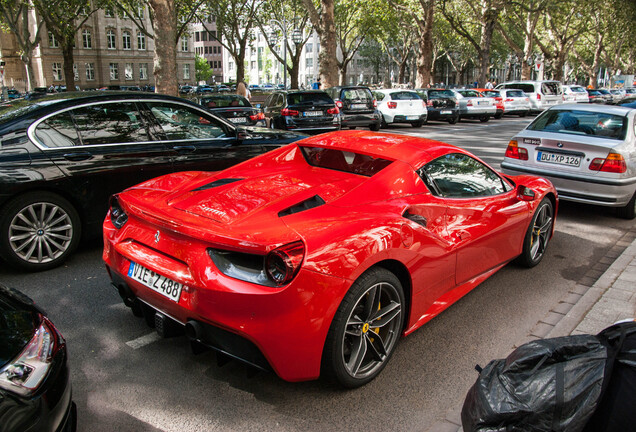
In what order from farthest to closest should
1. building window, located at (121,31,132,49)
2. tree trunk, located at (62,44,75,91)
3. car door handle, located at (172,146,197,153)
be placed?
1. building window, located at (121,31,132,49)
2. tree trunk, located at (62,44,75,91)
3. car door handle, located at (172,146,197,153)

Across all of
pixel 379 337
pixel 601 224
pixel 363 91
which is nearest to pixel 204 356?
pixel 379 337

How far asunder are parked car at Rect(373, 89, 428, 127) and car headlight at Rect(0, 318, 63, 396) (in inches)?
783

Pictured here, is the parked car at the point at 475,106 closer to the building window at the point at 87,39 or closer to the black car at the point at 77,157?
the black car at the point at 77,157

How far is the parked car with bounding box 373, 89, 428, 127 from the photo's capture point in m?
21.1

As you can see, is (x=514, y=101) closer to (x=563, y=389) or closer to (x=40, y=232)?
(x=40, y=232)

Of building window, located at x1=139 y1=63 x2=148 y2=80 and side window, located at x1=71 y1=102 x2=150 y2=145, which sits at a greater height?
building window, located at x1=139 y1=63 x2=148 y2=80

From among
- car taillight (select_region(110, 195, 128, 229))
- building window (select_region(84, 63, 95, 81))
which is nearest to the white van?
car taillight (select_region(110, 195, 128, 229))

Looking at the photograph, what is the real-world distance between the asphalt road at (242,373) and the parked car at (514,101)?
25.4m

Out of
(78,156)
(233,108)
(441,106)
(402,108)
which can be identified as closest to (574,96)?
(441,106)

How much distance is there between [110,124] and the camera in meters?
5.40

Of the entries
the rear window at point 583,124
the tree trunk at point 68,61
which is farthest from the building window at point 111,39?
the rear window at point 583,124

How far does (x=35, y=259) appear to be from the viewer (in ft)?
15.9

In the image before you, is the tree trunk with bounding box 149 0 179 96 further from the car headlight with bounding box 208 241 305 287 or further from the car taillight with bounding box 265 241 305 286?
the car taillight with bounding box 265 241 305 286

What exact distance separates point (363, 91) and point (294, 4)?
25.4 meters
